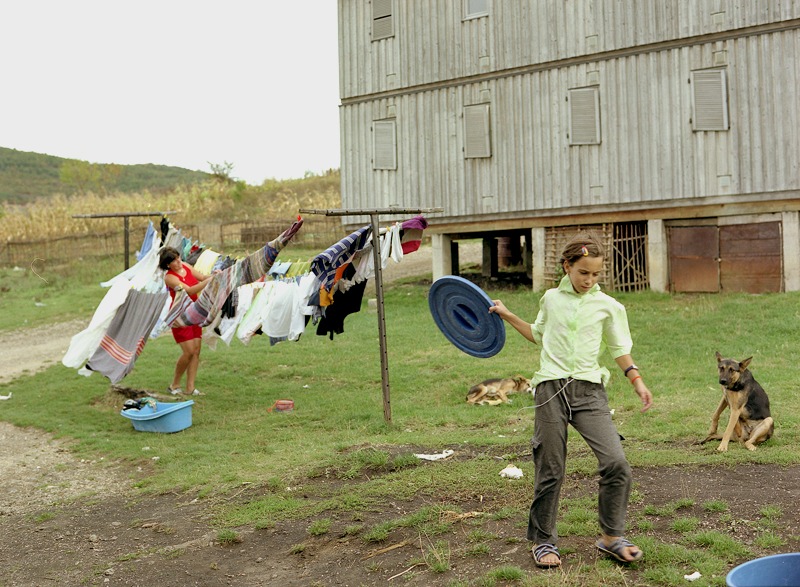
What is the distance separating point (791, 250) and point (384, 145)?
9460mm

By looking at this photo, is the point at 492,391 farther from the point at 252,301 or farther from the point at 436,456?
the point at 252,301

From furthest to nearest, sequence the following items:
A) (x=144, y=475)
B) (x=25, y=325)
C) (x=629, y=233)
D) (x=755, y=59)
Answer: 1. (x=25, y=325)
2. (x=629, y=233)
3. (x=755, y=59)
4. (x=144, y=475)

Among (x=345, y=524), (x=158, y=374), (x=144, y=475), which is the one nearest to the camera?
(x=345, y=524)

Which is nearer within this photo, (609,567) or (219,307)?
(609,567)

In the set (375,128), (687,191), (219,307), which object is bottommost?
(219,307)

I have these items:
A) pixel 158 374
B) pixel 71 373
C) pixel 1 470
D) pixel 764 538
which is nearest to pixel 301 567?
pixel 764 538

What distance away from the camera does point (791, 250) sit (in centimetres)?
1770

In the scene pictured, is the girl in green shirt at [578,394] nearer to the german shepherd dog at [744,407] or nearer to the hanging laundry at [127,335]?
the german shepherd dog at [744,407]

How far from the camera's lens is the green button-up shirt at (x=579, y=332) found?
17.6 ft

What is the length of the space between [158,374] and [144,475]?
19.5 feet

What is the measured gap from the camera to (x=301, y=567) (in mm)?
6113

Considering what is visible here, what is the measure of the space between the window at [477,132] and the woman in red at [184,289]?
971cm

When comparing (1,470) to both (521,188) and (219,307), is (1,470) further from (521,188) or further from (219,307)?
(521,188)

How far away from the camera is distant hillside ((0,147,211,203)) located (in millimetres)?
68312
